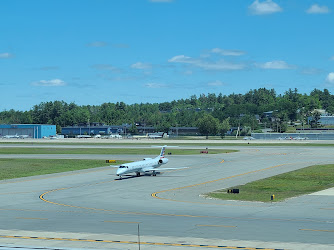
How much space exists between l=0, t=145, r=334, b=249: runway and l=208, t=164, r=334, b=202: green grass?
98.5 inches

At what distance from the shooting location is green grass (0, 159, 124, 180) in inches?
3292

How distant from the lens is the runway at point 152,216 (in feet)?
108

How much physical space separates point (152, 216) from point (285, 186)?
2671 cm

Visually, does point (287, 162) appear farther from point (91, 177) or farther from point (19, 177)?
point (19, 177)

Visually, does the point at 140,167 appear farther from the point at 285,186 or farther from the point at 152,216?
the point at 152,216

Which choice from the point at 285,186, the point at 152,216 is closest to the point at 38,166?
the point at 285,186

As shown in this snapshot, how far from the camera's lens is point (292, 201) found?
5106cm

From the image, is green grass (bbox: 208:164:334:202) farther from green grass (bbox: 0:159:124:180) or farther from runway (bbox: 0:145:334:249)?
green grass (bbox: 0:159:124:180)

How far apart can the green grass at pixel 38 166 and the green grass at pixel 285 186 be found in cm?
3543

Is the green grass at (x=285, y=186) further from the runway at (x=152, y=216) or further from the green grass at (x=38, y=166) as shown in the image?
the green grass at (x=38, y=166)

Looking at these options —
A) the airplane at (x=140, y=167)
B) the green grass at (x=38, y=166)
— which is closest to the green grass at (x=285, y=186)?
the airplane at (x=140, y=167)

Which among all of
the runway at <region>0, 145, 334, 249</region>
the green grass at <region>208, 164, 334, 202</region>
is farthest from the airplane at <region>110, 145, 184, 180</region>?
the green grass at <region>208, 164, 334, 202</region>

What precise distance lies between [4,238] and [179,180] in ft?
131

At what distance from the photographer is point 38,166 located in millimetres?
95438
